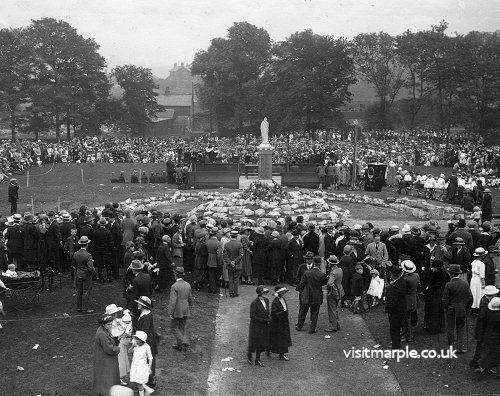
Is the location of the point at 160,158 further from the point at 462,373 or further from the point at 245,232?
the point at 462,373

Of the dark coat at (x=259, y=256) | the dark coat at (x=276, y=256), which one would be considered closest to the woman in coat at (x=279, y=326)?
the dark coat at (x=276, y=256)

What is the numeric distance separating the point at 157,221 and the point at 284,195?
11895mm

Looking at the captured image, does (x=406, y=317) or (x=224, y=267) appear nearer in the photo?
(x=406, y=317)

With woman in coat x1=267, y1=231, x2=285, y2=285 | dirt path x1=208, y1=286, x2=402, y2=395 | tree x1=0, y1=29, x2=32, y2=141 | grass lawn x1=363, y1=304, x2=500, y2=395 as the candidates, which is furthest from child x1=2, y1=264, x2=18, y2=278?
tree x1=0, y1=29, x2=32, y2=141

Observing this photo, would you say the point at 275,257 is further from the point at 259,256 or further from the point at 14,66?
the point at 14,66

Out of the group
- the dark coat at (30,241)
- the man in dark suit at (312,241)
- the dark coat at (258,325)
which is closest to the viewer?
the dark coat at (258,325)

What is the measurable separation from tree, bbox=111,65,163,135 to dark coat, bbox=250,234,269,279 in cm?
5621

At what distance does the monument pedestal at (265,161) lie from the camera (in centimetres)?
3369

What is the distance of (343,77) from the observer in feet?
210

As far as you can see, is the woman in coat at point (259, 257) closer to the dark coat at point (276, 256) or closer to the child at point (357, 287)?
the dark coat at point (276, 256)

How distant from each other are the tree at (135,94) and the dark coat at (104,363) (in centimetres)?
6318

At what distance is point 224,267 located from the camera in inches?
676

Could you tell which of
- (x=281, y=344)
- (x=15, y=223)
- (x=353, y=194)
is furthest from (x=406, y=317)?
(x=353, y=194)

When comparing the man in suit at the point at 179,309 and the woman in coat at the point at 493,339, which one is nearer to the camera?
the woman in coat at the point at 493,339
